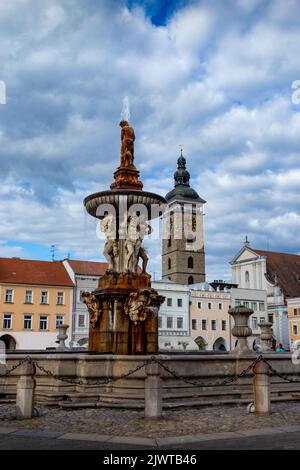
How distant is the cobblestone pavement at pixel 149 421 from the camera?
8.36 metres

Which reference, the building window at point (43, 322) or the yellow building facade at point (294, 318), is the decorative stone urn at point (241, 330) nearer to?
the building window at point (43, 322)

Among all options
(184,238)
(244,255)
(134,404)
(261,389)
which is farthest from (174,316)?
(261,389)

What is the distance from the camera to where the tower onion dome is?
10925cm

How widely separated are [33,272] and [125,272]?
41378 mm

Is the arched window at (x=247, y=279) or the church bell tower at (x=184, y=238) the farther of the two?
the church bell tower at (x=184, y=238)

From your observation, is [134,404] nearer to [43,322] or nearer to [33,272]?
[43,322]

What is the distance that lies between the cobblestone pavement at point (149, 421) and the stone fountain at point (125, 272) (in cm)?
331

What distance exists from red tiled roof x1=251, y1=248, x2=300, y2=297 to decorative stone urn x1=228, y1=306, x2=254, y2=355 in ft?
190

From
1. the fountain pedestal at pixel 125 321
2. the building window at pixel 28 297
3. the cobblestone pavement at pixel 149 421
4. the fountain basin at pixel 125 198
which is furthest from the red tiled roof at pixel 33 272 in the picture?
the cobblestone pavement at pixel 149 421

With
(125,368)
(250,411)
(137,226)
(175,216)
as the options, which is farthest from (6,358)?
(175,216)

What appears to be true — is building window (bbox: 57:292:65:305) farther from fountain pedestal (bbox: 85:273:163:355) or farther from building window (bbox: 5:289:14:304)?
fountain pedestal (bbox: 85:273:163:355)

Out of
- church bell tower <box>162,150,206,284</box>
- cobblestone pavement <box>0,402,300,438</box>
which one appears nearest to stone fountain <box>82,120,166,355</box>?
cobblestone pavement <box>0,402,300,438</box>

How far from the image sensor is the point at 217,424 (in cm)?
898
